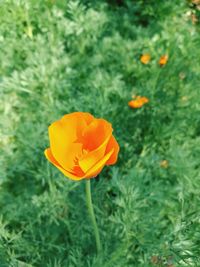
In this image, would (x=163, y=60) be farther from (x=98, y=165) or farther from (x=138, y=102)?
(x=98, y=165)

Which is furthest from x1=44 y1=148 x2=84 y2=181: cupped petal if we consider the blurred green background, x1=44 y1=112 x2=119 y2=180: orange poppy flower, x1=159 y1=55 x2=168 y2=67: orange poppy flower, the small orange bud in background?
x1=159 y1=55 x2=168 y2=67: orange poppy flower

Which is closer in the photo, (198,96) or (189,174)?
(189,174)

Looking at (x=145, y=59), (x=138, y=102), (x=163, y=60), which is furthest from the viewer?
(x=145, y=59)

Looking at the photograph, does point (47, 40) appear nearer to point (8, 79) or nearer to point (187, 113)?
point (8, 79)

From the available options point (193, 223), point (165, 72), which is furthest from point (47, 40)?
point (193, 223)

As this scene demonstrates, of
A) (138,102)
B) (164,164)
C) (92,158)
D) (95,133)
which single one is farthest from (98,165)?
(138,102)

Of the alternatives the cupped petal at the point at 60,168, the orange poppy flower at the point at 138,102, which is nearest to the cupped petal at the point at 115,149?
the cupped petal at the point at 60,168
